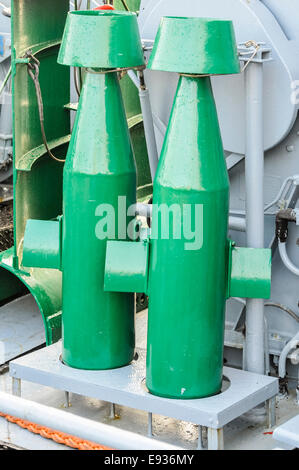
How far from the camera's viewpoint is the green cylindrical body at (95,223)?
517 cm

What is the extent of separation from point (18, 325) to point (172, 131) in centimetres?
231

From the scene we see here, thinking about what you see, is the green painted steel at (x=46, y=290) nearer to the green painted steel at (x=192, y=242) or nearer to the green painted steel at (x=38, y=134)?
the green painted steel at (x=38, y=134)

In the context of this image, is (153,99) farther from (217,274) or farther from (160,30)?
(217,274)

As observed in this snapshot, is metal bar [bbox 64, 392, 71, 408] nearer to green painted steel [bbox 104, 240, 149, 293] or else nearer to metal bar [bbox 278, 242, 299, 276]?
green painted steel [bbox 104, 240, 149, 293]

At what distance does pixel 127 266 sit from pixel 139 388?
605 millimetres

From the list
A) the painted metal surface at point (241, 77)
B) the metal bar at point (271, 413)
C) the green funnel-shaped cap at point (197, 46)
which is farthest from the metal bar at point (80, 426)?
the painted metal surface at point (241, 77)

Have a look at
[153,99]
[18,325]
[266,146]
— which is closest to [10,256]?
[18,325]

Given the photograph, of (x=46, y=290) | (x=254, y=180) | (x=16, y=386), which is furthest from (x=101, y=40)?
(x=16, y=386)

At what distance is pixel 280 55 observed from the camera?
203 inches

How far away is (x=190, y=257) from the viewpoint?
4.87 metres

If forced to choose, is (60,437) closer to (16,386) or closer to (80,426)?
(16,386)

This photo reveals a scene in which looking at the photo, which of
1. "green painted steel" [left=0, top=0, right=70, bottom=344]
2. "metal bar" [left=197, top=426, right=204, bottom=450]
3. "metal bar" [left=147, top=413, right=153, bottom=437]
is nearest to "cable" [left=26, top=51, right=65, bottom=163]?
"green painted steel" [left=0, top=0, right=70, bottom=344]

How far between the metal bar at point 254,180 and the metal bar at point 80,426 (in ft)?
4.88
